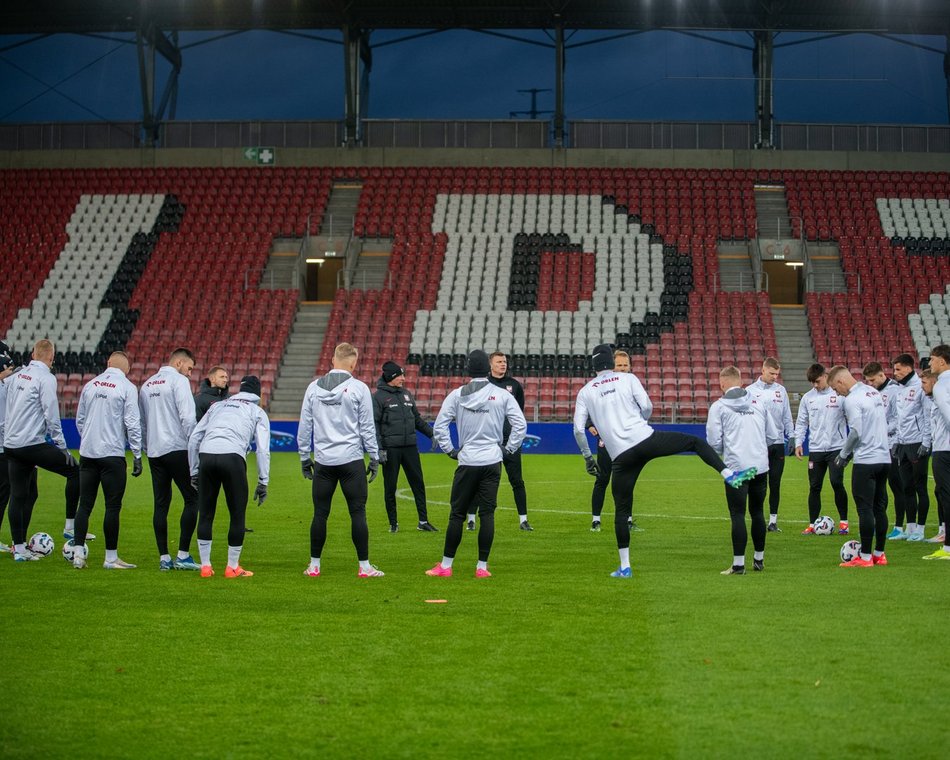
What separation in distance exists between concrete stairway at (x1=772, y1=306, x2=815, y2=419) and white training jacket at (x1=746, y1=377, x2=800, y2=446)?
17.9 metres

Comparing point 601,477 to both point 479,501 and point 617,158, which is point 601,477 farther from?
point 617,158

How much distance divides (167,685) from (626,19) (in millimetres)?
39752

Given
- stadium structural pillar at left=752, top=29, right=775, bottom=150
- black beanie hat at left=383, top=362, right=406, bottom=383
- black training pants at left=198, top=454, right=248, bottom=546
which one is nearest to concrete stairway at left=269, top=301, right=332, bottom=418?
stadium structural pillar at left=752, top=29, right=775, bottom=150

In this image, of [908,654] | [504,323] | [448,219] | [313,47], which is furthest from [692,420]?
[313,47]

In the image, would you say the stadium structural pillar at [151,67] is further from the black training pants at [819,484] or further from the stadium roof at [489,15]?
the black training pants at [819,484]

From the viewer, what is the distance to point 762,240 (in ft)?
131

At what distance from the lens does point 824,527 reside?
14.2 m

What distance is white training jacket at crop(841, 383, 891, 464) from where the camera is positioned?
36.8ft

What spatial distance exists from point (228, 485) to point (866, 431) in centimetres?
621

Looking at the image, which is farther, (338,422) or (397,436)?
(397,436)

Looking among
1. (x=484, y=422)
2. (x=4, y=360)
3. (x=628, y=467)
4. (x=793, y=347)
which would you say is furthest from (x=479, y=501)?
(x=793, y=347)

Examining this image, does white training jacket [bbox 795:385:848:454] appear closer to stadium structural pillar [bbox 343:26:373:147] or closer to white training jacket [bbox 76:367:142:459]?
white training jacket [bbox 76:367:142:459]

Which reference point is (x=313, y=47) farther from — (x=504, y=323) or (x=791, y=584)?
(x=791, y=584)

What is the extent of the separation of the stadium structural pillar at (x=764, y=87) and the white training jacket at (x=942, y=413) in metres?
32.2
